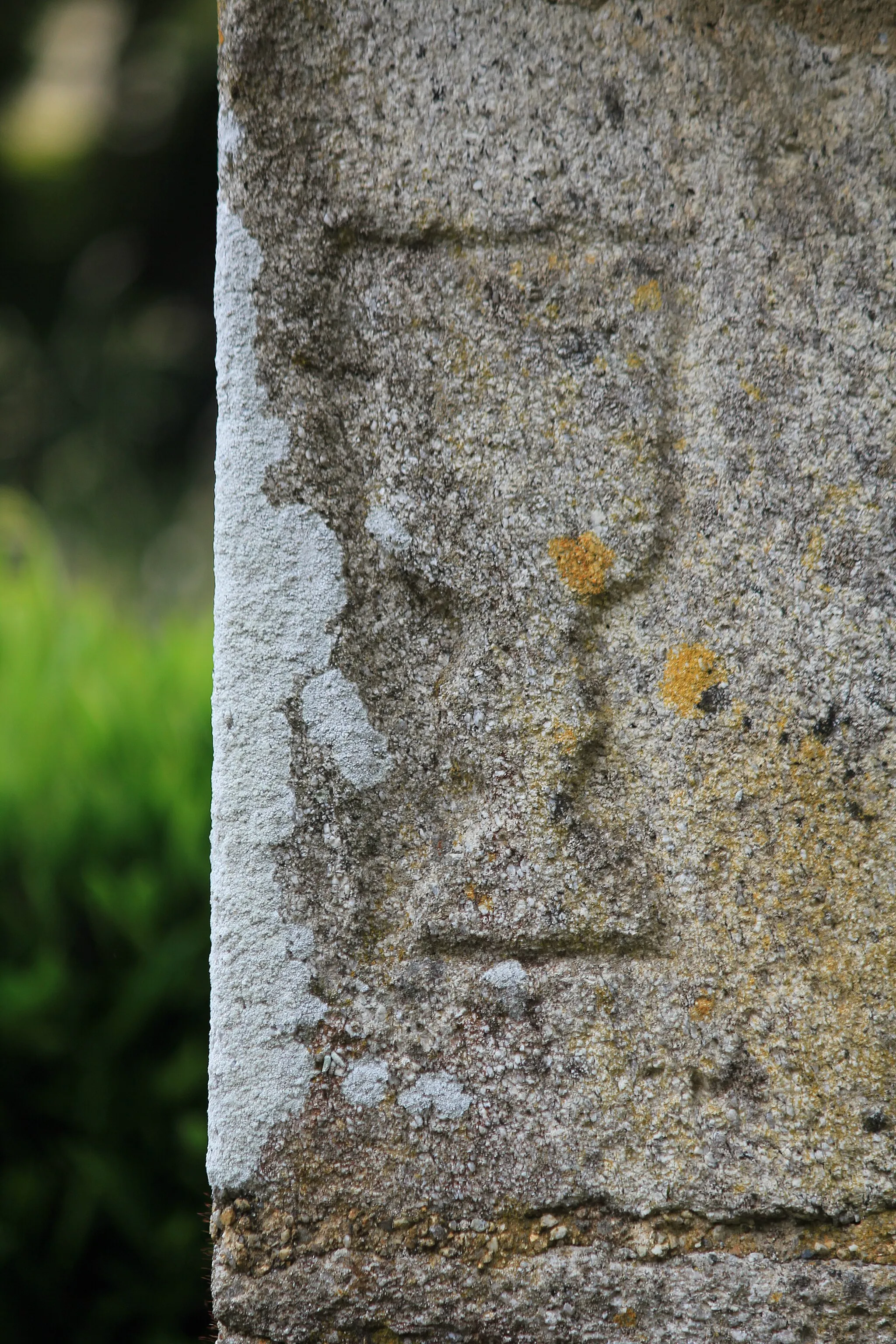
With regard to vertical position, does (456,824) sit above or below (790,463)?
below

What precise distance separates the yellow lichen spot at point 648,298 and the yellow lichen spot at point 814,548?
24cm

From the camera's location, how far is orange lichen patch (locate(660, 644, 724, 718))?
2.92 feet

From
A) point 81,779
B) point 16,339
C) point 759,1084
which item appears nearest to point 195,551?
point 16,339

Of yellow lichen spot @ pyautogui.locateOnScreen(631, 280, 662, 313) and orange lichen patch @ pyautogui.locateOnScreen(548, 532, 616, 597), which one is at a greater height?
yellow lichen spot @ pyautogui.locateOnScreen(631, 280, 662, 313)

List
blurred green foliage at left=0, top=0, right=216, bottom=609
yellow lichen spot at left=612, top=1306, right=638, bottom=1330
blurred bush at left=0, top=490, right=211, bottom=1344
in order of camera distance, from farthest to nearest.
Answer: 1. blurred green foliage at left=0, top=0, right=216, bottom=609
2. blurred bush at left=0, top=490, right=211, bottom=1344
3. yellow lichen spot at left=612, top=1306, right=638, bottom=1330

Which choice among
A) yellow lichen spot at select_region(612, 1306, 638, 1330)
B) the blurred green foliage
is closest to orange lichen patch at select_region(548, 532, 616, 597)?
yellow lichen spot at select_region(612, 1306, 638, 1330)

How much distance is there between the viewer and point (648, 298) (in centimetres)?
90

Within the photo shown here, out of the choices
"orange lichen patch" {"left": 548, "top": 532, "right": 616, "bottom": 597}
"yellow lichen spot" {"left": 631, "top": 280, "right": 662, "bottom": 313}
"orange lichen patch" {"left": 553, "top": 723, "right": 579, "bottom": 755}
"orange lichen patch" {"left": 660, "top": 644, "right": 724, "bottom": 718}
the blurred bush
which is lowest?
the blurred bush

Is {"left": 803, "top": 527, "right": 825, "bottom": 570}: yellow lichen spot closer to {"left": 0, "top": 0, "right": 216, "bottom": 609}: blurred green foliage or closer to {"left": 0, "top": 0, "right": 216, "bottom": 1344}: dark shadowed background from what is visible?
{"left": 0, "top": 0, "right": 216, "bottom": 1344}: dark shadowed background

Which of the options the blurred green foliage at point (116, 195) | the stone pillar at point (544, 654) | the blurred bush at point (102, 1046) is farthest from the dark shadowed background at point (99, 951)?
the blurred green foliage at point (116, 195)

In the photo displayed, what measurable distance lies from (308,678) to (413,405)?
257 millimetres

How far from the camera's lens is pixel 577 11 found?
888 mm

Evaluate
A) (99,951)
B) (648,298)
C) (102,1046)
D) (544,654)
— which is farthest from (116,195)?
(544,654)

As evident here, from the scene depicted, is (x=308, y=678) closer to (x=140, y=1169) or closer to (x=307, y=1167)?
(x=307, y=1167)
